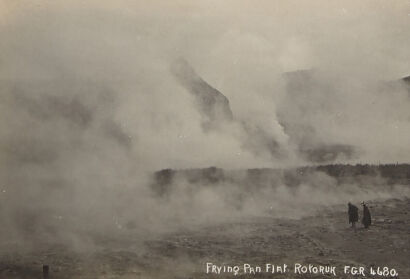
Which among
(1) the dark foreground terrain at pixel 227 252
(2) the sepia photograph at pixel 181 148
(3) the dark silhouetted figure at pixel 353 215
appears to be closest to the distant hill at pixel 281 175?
(2) the sepia photograph at pixel 181 148

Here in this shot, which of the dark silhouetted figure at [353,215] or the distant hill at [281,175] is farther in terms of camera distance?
the distant hill at [281,175]

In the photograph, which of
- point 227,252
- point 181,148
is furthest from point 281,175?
point 227,252

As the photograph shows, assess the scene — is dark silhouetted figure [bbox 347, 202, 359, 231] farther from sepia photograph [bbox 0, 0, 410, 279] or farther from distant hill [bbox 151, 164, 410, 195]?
distant hill [bbox 151, 164, 410, 195]

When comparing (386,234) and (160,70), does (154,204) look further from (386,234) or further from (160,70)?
(386,234)

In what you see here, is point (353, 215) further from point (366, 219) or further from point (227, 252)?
point (227, 252)

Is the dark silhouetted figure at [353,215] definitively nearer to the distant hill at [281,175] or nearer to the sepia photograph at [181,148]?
the sepia photograph at [181,148]
